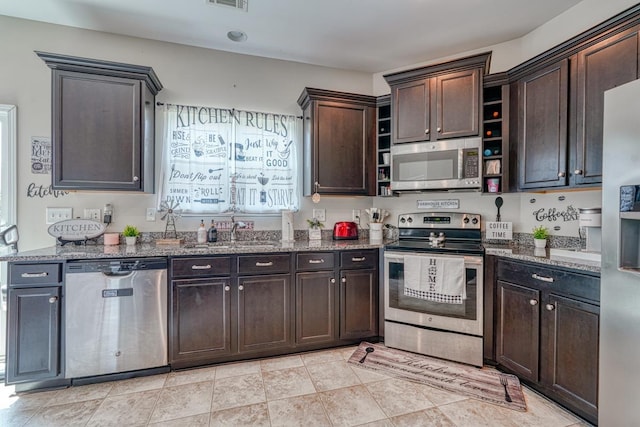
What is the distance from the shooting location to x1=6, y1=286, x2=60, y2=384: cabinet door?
2.01 meters

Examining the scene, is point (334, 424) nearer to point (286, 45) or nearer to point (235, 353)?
point (235, 353)

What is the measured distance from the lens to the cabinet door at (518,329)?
6.68 feet

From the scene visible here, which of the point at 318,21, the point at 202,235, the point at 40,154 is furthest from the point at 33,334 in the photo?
the point at 318,21

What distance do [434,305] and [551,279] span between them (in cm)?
86

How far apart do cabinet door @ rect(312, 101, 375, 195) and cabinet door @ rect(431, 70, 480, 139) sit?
0.67m

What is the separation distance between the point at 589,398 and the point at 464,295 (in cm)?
89

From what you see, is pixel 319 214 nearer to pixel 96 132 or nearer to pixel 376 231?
pixel 376 231

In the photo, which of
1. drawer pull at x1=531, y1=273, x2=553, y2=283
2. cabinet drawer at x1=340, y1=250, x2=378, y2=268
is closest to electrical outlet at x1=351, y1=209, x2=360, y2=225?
cabinet drawer at x1=340, y1=250, x2=378, y2=268

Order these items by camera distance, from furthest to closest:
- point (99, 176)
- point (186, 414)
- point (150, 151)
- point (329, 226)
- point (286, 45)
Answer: point (329, 226)
point (286, 45)
point (150, 151)
point (99, 176)
point (186, 414)

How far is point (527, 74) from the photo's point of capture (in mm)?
2398

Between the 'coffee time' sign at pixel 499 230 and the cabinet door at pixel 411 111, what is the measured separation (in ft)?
3.37

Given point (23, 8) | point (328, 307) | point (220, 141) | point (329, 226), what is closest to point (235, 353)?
→ point (328, 307)

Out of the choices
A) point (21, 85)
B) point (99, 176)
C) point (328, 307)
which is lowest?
point (328, 307)

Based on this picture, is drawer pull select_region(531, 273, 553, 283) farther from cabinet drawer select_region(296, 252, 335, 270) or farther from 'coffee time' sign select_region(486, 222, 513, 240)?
cabinet drawer select_region(296, 252, 335, 270)
